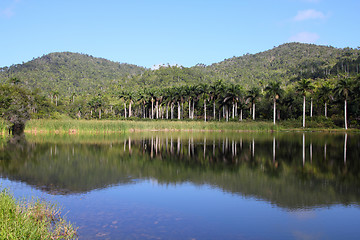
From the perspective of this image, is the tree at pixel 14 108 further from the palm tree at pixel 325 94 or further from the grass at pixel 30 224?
the palm tree at pixel 325 94

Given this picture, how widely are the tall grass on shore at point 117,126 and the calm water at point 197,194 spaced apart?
30.0m

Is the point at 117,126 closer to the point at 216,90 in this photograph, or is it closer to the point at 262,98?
the point at 216,90

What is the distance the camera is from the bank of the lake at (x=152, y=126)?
5356 centimetres

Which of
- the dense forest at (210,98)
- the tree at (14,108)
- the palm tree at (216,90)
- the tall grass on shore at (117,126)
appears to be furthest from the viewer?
the palm tree at (216,90)

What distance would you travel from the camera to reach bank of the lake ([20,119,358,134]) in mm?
53562

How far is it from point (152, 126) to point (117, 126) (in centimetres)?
1143

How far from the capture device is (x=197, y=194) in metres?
14.2

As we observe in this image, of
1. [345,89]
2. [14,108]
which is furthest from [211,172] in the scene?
[345,89]

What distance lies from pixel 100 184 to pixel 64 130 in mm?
40665

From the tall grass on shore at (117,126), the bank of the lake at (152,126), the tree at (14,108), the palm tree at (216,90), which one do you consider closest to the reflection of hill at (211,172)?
the tree at (14,108)

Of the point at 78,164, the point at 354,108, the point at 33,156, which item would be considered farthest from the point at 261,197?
the point at 354,108

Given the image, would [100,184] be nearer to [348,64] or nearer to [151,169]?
[151,169]

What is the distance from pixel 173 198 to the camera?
44.4 feet

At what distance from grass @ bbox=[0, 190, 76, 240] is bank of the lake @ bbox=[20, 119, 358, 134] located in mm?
45151
